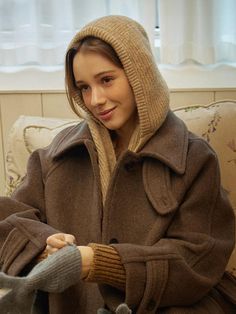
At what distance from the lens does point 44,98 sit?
5.30ft

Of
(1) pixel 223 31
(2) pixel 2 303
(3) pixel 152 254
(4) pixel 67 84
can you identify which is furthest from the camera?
(1) pixel 223 31

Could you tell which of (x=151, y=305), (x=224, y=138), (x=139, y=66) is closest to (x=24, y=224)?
(x=151, y=305)

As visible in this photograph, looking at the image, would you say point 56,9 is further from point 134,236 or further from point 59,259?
point 59,259

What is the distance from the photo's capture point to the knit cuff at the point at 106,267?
3.05 ft

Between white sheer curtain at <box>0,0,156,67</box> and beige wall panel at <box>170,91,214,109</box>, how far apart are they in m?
0.21

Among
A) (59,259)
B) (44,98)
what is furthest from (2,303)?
(44,98)

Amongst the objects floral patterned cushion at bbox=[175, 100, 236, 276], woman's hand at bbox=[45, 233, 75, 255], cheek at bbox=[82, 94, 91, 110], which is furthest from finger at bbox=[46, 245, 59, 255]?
floral patterned cushion at bbox=[175, 100, 236, 276]

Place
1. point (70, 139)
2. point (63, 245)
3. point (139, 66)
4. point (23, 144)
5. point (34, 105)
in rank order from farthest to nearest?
point (34, 105), point (23, 144), point (70, 139), point (139, 66), point (63, 245)

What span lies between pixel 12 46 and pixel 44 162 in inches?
22.7

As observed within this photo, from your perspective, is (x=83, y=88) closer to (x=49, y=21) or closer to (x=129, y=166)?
(x=129, y=166)

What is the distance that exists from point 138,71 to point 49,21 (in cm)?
63

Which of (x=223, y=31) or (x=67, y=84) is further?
(x=223, y=31)

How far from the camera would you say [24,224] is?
3.54ft

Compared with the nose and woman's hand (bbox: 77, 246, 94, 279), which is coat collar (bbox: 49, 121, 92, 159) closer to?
the nose
